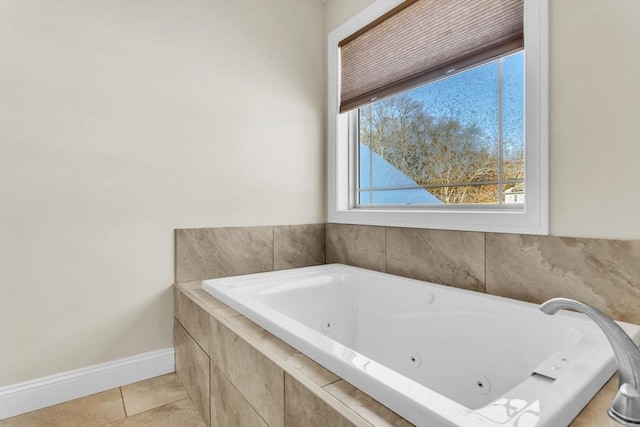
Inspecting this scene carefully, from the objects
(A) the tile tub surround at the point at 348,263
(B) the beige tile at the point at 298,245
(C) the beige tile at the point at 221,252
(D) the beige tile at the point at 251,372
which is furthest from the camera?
(B) the beige tile at the point at 298,245

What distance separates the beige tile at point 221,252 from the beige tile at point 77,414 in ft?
2.13

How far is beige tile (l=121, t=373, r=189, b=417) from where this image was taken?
1.65 meters

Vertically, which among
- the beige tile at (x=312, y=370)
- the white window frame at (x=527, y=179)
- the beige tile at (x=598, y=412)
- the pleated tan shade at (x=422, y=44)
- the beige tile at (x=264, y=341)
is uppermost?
the pleated tan shade at (x=422, y=44)

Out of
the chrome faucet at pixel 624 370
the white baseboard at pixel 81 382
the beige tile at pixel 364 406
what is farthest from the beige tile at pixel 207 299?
the chrome faucet at pixel 624 370

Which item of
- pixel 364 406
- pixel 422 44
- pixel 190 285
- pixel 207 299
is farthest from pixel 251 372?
pixel 422 44

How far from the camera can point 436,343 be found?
1586 mm

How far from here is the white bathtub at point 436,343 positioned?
73cm

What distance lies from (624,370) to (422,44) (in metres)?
1.74

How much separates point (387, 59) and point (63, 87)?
1740 millimetres

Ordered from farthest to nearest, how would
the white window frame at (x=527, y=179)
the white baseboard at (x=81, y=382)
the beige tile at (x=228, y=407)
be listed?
1. the white baseboard at (x=81, y=382)
2. the white window frame at (x=527, y=179)
3. the beige tile at (x=228, y=407)

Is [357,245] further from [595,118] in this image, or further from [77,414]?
[77,414]

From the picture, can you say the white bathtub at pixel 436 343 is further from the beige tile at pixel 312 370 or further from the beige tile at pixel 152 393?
the beige tile at pixel 152 393

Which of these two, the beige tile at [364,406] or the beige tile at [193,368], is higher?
the beige tile at [364,406]

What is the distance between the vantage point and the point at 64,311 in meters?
1.68
